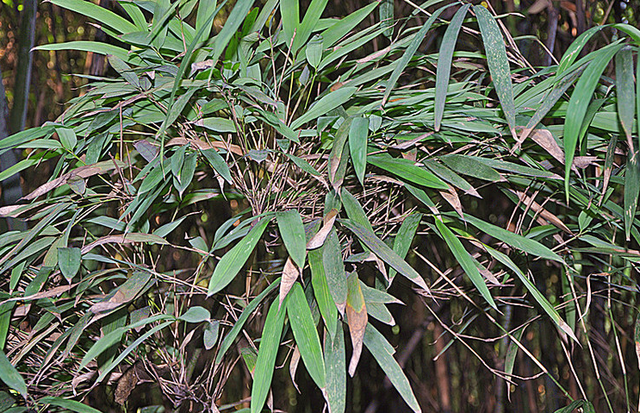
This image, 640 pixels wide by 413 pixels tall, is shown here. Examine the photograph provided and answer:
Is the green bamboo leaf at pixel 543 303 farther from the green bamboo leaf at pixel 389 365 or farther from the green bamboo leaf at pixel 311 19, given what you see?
the green bamboo leaf at pixel 311 19

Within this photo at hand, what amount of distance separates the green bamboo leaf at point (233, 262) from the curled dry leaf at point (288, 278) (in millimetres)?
32

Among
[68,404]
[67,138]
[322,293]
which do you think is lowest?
[68,404]

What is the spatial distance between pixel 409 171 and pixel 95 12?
29 cm

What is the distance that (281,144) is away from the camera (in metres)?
0.40

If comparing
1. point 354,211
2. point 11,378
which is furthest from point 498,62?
point 11,378

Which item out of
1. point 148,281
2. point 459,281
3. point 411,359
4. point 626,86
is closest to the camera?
point 626,86

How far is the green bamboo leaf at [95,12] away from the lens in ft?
1.33

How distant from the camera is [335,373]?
34cm

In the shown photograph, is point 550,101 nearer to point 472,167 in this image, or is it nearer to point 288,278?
point 472,167

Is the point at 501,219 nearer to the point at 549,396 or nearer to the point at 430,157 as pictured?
the point at 549,396

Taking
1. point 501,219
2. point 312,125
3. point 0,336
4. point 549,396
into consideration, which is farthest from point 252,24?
point 549,396

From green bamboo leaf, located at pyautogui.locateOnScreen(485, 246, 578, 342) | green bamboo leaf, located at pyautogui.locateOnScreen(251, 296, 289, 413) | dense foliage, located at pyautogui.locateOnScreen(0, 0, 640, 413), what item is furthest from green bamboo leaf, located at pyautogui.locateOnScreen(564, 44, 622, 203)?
green bamboo leaf, located at pyautogui.locateOnScreen(251, 296, 289, 413)

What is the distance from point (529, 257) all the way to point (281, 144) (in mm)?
350

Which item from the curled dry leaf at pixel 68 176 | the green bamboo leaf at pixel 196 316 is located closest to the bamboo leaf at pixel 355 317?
the green bamboo leaf at pixel 196 316
